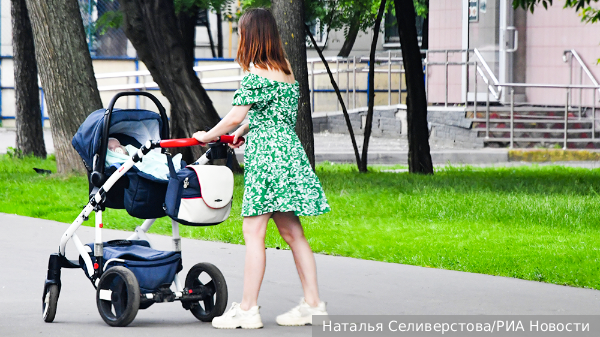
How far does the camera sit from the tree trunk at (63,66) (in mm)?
12898

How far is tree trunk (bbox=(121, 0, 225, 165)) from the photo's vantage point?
1355cm

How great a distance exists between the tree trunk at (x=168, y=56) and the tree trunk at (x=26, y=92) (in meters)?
4.54

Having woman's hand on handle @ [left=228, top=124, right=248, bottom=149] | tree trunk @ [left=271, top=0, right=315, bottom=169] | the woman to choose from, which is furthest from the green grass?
woman's hand on handle @ [left=228, top=124, right=248, bottom=149]

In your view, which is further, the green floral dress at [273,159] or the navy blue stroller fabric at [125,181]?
the navy blue stroller fabric at [125,181]

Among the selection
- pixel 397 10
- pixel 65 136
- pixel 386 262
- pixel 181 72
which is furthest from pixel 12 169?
pixel 386 262

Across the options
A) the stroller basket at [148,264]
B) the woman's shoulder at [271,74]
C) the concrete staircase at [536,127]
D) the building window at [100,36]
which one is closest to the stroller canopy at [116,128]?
the stroller basket at [148,264]

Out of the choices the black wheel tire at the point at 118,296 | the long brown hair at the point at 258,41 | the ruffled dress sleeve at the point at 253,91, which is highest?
the long brown hair at the point at 258,41

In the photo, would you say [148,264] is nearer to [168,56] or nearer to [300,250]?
[300,250]

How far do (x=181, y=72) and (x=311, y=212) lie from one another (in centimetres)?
905

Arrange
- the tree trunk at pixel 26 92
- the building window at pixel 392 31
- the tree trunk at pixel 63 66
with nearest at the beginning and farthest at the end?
the tree trunk at pixel 63 66, the tree trunk at pixel 26 92, the building window at pixel 392 31

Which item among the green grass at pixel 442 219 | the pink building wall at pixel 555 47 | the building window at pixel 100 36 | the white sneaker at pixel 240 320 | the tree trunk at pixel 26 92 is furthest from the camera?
the building window at pixel 100 36

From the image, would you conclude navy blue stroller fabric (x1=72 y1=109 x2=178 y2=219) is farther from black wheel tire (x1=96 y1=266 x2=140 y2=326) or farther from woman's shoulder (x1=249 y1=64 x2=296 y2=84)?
woman's shoulder (x1=249 y1=64 x2=296 y2=84)

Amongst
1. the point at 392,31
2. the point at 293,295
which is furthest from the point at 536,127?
the point at 293,295

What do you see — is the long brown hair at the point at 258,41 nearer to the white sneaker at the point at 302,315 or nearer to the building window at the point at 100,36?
the white sneaker at the point at 302,315
